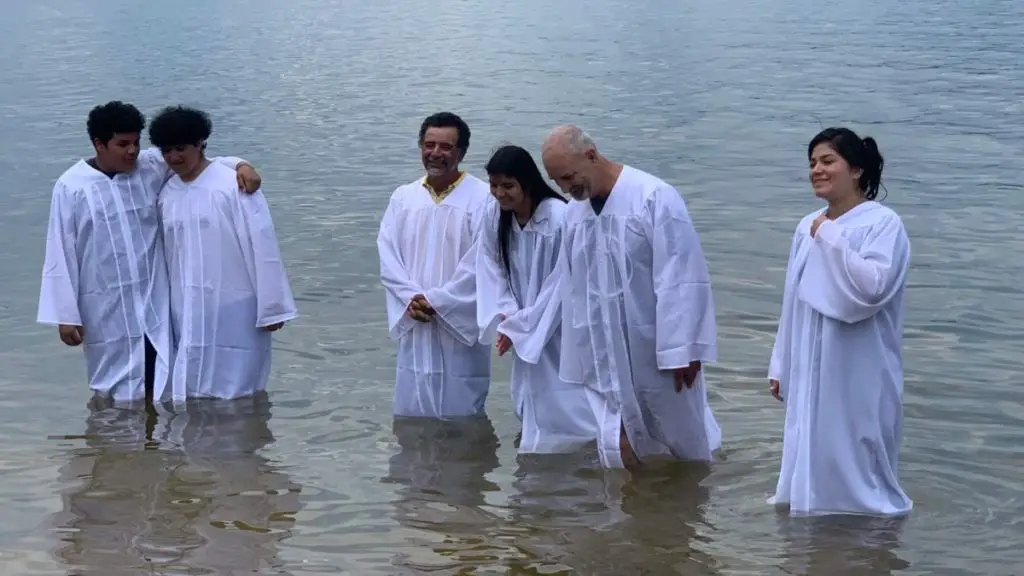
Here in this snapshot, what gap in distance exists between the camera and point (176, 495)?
784 cm

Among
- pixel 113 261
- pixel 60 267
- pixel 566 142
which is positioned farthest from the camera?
pixel 113 261

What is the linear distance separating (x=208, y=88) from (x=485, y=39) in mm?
12558

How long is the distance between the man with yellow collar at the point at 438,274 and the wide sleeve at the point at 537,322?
1.58ft

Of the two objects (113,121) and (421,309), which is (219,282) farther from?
(421,309)

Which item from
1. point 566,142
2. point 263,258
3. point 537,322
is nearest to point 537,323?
point 537,322

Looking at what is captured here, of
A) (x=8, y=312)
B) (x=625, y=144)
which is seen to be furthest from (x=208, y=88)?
(x=8, y=312)

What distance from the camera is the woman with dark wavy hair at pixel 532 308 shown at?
26.0 ft

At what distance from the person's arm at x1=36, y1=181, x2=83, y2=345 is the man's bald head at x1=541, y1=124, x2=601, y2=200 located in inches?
115

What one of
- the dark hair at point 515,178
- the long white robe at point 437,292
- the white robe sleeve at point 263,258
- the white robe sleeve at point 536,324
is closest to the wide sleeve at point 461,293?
the long white robe at point 437,292

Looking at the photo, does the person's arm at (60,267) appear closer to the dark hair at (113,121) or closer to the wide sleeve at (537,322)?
the dark hair at (113,121)

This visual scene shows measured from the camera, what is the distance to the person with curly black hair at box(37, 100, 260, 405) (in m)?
8.78

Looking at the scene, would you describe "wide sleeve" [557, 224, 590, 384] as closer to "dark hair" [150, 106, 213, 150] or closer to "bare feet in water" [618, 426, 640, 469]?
"bare feet in water" [618, 426, 640, 469]

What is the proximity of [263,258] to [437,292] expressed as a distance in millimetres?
1008

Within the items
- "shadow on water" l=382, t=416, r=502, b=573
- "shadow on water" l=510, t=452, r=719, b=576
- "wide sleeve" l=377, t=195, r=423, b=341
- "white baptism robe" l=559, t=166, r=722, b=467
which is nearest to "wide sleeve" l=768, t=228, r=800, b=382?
"white baptism robe" l=559, t=166, r=722, b=467
